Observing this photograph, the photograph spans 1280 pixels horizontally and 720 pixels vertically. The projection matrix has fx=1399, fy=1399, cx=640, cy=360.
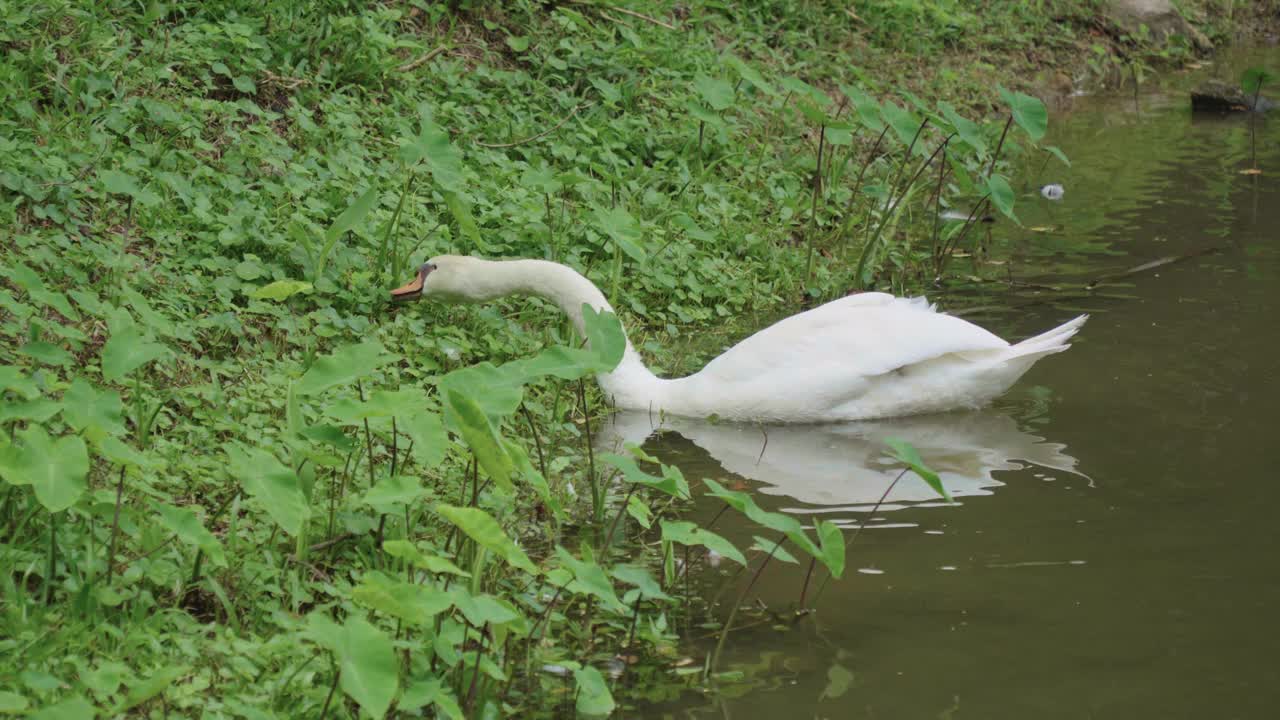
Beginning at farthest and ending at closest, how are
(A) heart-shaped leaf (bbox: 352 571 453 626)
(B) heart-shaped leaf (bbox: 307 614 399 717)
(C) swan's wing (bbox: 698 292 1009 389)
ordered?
(C) swan's wing (bbox: 698 292 1009 389), (A) heart-shaped leaf (bbox: 352 571 453 626), (B) heart-shaped leaf (bbox: 307 614 399 717)

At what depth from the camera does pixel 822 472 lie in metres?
4.90

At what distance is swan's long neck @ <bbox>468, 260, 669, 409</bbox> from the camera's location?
543cm

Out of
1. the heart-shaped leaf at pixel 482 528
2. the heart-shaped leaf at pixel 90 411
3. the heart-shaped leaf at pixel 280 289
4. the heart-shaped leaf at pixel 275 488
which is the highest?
the heart-shaped leaf at pixel 482 528

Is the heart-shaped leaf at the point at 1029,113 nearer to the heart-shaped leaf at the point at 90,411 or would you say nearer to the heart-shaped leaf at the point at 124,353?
the heart-shaped leaf at the point at 124,353

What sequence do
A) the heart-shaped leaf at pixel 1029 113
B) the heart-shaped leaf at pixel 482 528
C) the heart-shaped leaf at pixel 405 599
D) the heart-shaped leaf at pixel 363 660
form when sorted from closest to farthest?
the heart-shaped leaf at pixel 363 660
the heart-shaped leaf at pixel 405 599
the heart-shaped leaf at pixel 482 528
the heart-shaped leaf at pixel 1029 113

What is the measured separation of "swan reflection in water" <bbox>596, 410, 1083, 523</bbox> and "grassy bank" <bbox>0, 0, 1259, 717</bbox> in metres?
0.27

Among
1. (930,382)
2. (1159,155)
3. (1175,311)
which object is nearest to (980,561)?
(930,382)

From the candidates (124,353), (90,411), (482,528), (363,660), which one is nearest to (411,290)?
(124,353)

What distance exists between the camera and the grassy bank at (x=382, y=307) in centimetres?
334

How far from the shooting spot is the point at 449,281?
223 inches

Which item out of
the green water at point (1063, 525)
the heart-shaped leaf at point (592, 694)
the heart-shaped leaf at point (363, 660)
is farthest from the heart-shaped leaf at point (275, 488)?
the green water at point (1063, 525)

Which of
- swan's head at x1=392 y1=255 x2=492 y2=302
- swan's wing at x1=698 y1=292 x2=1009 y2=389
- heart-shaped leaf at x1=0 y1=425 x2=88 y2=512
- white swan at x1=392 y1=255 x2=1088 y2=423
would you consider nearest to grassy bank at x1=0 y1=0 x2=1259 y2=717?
heart-shaped leaf at x1=0 y1=425 x2=88 y2=512

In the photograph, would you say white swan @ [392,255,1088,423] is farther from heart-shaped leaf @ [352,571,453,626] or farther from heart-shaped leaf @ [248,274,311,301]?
heart-shaped leaf @ [352,571,453,626]

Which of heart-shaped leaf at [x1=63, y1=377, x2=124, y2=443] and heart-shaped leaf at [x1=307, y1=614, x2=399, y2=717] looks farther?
heart-shaped leaf at [x1=63, y1=377, x2=124, y2=443]
